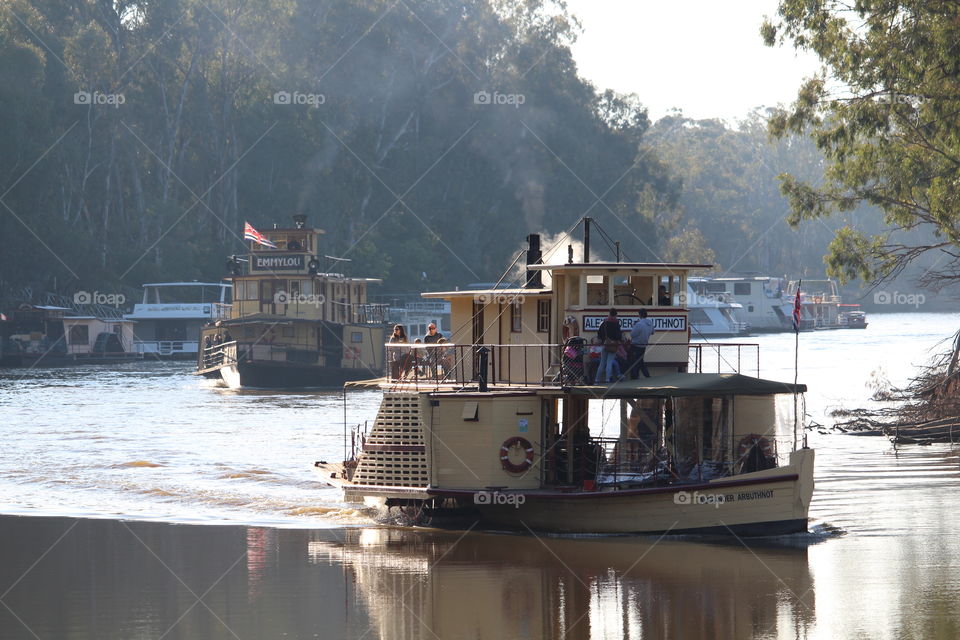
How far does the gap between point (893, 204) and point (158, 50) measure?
69670 mm

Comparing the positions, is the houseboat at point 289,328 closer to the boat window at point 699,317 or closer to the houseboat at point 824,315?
the boat window at point 699,317

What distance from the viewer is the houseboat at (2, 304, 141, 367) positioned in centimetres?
8406

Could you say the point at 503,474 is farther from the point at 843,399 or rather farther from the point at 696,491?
the point at 843,399

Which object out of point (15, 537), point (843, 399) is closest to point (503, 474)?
point (15, 537)

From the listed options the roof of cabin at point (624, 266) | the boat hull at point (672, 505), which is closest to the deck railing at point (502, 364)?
the roof of cabin at point (624, 266)

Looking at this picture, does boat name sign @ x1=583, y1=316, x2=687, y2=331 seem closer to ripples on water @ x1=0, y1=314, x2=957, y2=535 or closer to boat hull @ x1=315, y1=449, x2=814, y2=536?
boat hull @ x1=315, y1=449, x2=814, y2=536

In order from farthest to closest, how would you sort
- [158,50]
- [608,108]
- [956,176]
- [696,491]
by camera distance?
1. [608,108]
2. [158,50]
3. [956,176]
4. [696,491]

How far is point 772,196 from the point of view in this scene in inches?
7052

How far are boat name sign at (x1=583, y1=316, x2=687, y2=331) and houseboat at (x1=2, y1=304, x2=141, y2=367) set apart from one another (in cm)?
6466

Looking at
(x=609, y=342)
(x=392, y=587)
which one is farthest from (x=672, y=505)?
(x=392, y=587)

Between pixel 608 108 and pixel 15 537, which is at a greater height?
pixel 608 108

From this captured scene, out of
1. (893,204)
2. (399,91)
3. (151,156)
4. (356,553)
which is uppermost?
(399,91)

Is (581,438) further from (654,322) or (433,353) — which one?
(433,353)

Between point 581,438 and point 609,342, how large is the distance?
2034 millimetres
